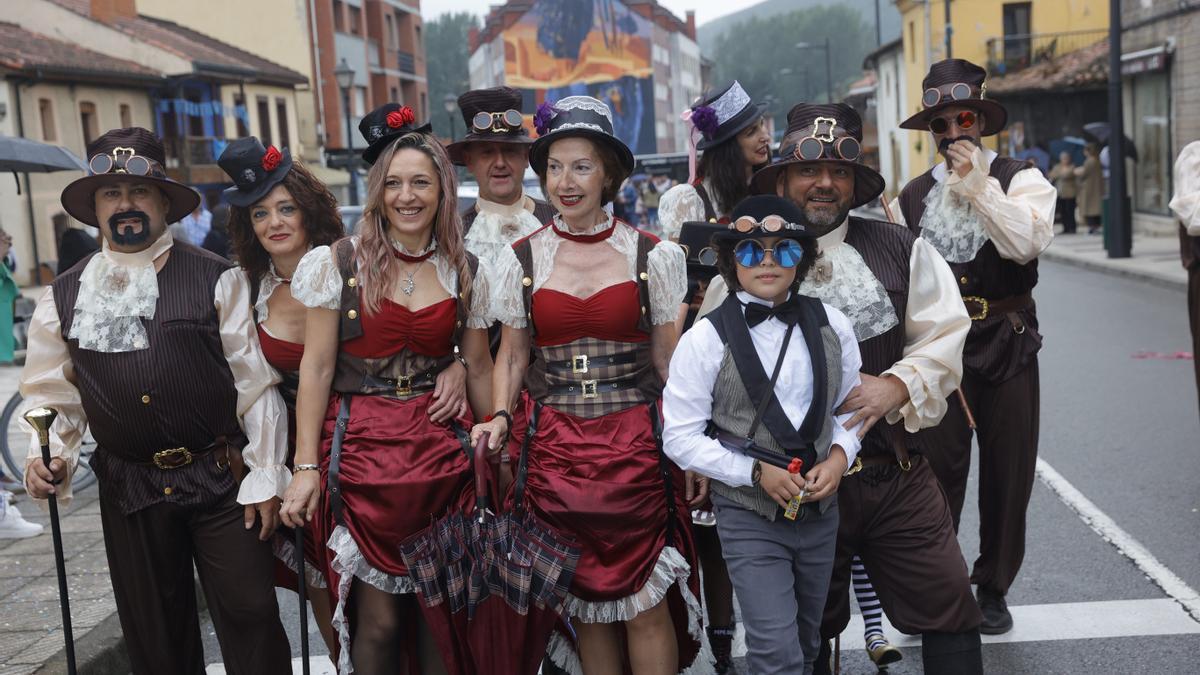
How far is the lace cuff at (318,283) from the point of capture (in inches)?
167

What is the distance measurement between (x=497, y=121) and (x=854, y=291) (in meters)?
2.24

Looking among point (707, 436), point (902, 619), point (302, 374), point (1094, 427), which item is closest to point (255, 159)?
point (302, 374)

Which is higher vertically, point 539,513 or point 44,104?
point 44,104

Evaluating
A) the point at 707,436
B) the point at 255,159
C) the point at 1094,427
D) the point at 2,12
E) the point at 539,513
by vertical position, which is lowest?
the point at 1094,427

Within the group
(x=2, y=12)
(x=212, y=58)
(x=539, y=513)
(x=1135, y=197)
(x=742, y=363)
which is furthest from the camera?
(x=212, y=58)

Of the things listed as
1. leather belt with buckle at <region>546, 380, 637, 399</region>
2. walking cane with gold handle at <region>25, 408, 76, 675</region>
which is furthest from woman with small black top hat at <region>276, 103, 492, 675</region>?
walking cane with gold handle at <region>25, 408, 76, 675</region>


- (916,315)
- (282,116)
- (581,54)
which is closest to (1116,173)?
(916,315)

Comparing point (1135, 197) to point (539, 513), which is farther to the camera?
point (1135, 197)

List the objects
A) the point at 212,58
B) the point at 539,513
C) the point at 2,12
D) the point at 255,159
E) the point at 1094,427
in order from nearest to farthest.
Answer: the point at 539,513, the point at 255,159, the point at 1094,427, the point at 2,12, the point at 212,58

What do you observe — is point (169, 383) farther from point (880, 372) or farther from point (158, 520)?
point (880, 372)

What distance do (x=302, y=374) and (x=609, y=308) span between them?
1.03 m

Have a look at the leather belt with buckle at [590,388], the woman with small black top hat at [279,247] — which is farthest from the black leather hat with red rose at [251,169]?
the leather belt with buckle at [590,388]

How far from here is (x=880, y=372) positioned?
418 cm

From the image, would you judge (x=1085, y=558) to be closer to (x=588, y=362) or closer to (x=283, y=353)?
(x=588, y=362)
